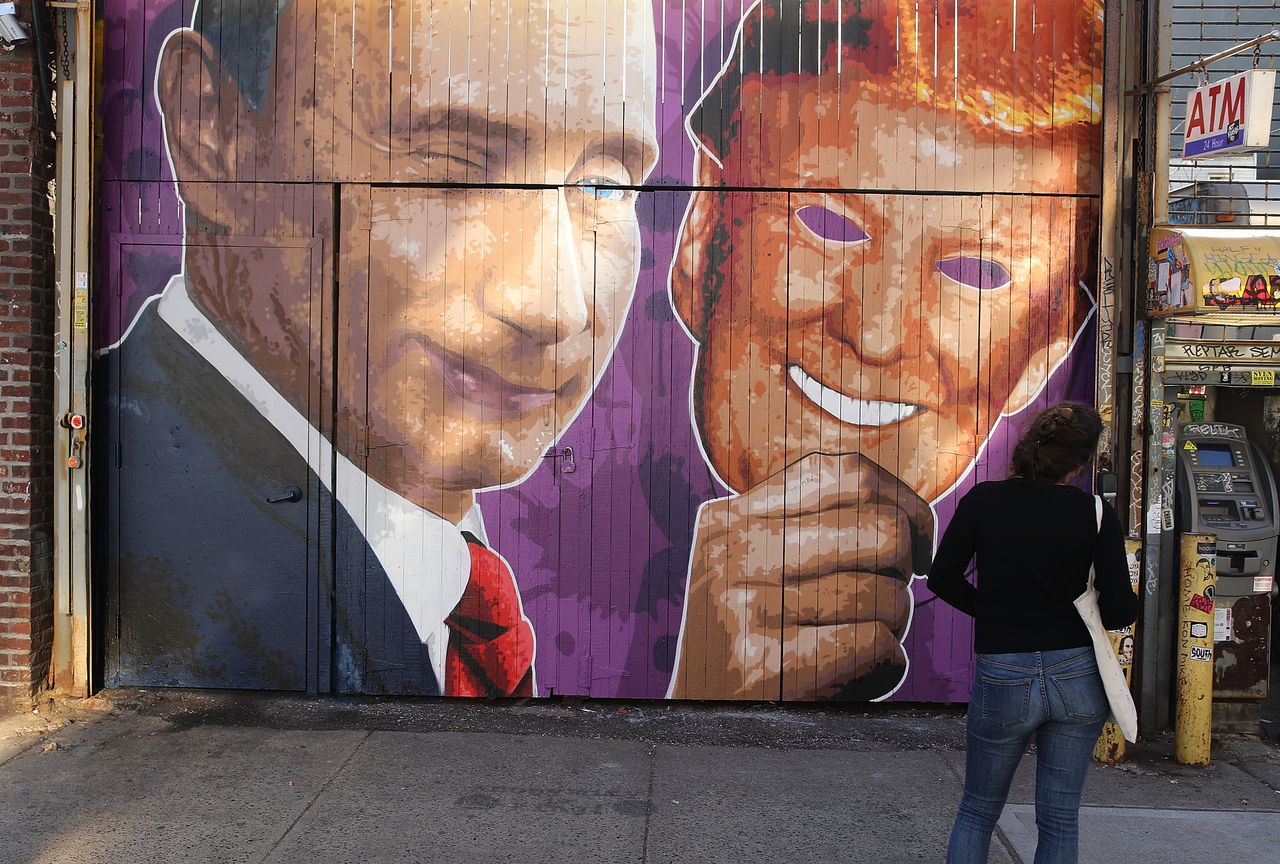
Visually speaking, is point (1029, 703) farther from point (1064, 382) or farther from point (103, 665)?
point (103, 665)

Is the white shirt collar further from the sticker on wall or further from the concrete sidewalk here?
the sticker on wall

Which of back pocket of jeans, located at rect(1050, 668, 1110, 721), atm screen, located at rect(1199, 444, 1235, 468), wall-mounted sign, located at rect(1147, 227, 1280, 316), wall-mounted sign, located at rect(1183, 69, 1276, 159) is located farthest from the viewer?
atm screen, located at rect(1199, 444, 1235, 468)

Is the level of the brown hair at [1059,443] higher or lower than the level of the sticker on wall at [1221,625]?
higher

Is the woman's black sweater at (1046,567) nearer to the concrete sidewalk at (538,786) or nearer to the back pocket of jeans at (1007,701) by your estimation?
the back pocket of jeans at (1007,701)

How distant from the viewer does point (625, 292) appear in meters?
5.22

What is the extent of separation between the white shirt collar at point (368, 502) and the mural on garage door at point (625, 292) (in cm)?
2

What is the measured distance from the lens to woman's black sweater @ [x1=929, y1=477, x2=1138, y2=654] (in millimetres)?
2891

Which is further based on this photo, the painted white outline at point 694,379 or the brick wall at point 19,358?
the painted white outline at point 694,379

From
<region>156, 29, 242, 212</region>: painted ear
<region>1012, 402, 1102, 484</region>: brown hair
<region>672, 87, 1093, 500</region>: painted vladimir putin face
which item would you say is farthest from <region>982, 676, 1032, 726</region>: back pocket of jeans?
<region>156, 29, 242, 212</region>: painted ear

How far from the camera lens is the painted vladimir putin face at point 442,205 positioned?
522 centimetres

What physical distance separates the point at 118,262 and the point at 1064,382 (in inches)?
203

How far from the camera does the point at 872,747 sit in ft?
15.8

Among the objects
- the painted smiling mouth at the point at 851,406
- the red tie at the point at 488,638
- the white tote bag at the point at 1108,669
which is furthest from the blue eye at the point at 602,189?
the white tote bag at the point at 1108,669

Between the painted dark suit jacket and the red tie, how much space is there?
20 cm
